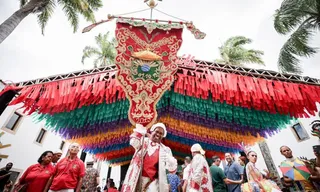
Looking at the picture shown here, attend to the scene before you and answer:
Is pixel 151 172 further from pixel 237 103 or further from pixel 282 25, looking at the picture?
pixel 282 25

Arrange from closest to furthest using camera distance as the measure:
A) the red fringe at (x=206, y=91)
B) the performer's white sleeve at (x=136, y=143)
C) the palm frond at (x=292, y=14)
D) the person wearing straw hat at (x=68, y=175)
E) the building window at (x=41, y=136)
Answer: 1. the performer's white sleeve at (x=136, y=143)
2. the person wearing straw hat at (x=68, y=175)
3. the red fringe at (x=206, y=91)
4. the palm frond at (x=292, y=14)
5. the building window at (x=41, y=136)

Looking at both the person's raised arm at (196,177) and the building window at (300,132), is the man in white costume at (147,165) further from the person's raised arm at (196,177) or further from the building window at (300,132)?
the building window at (300,132)

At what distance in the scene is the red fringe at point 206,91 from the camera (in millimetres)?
3688

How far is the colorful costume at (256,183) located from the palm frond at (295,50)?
8360mm

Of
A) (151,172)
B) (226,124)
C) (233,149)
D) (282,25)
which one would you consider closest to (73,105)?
(151,172)

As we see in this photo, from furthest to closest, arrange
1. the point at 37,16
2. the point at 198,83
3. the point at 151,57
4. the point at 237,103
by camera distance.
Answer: the point at 37,16, the point at 237,103, the point at 198,83, the point at 151,57

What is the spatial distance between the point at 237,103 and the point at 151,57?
244cm

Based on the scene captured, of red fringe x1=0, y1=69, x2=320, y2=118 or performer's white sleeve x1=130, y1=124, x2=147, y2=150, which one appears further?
red fringe x1=0, y1=69, x2=320, y2=118

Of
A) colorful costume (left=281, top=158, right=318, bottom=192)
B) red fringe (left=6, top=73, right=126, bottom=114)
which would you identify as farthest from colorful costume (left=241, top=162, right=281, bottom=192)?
red fringe (left=6, top=73, right=126, bottom=114)

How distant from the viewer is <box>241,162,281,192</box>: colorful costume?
10.1 ft

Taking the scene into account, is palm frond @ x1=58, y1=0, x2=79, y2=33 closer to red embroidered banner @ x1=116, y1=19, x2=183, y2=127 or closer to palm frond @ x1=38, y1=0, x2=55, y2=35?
palm frond @ x1=38, y1=0, x2=55, y2=35

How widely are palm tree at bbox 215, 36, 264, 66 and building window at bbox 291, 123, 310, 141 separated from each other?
18.2 feet

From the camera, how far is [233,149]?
7.30m

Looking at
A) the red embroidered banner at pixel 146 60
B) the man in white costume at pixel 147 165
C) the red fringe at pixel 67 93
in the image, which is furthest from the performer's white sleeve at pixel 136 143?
the red fringe at pixel 67 93
